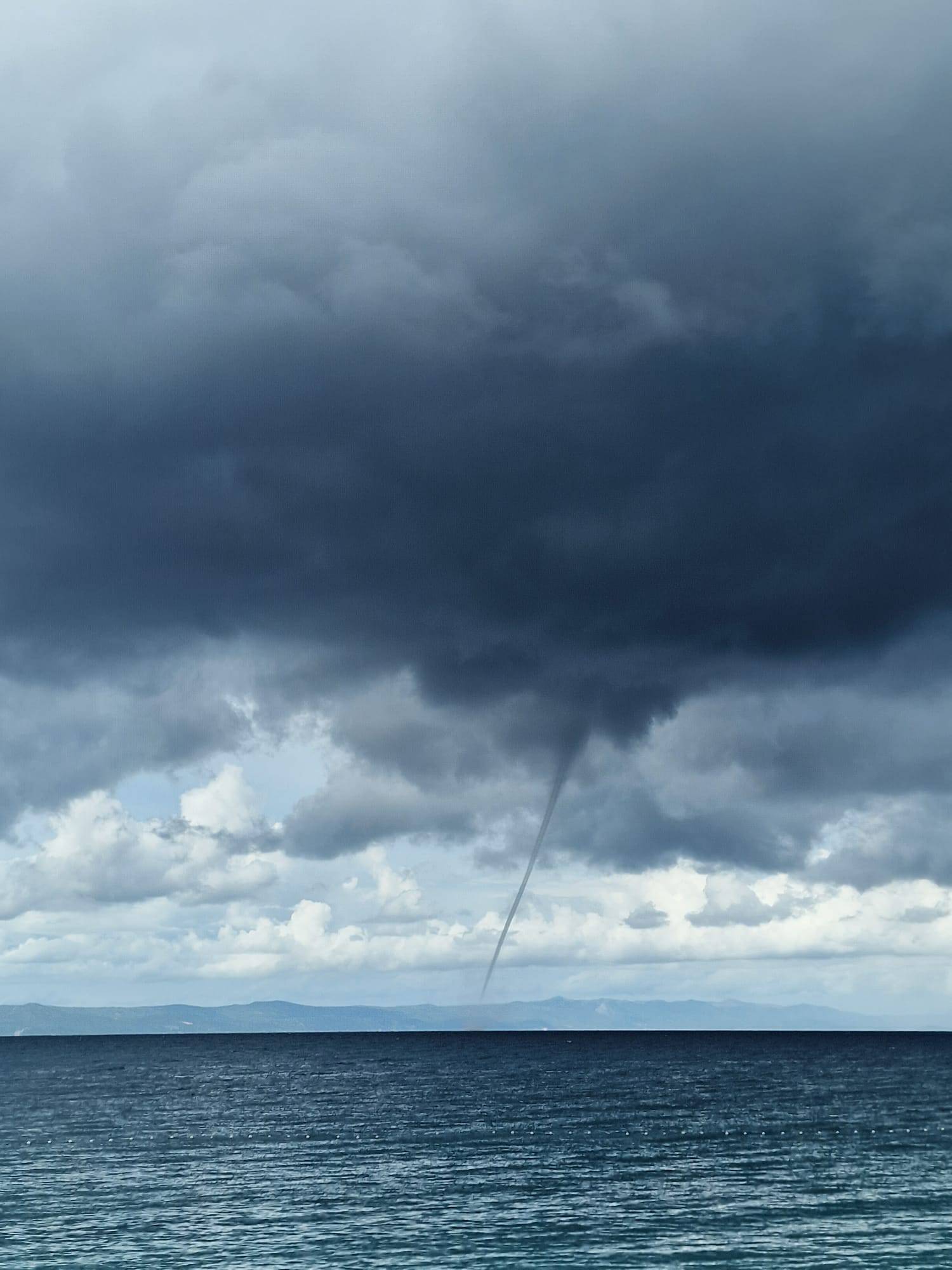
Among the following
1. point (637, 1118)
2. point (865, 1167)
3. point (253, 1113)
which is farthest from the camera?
point (253, 1113)

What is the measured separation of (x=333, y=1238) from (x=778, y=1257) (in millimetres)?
23517

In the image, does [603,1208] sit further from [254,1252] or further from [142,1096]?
[142,1096]

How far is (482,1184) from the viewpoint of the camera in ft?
262

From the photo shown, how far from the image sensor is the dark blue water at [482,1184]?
61.2 metres

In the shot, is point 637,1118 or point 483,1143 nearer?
point 483,1143

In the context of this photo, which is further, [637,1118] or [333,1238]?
[637,1118]

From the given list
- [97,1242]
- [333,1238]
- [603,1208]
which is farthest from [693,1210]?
[97,1242]

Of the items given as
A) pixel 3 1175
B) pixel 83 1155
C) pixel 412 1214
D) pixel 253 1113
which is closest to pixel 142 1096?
pixel 253 1113

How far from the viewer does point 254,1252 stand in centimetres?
6112

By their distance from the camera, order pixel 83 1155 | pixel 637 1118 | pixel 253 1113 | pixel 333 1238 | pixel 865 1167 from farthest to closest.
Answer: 1. pixel 253 1113
2. pixel 637 1118
3. pixel 83 1155
4. pixel 865 1167
5. pixel 333 1238

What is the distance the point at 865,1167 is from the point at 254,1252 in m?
48.5

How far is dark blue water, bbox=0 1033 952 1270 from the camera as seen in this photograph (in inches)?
2411

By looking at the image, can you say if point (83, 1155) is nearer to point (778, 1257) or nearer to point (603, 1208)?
point (603, 1208)

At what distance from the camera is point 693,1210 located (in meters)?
69.9
